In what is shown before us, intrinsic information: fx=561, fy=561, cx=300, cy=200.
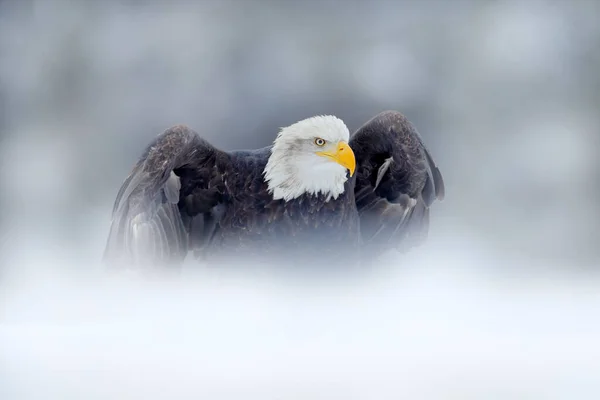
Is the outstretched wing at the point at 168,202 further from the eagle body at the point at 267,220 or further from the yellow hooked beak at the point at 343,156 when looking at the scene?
the yellow hooked beak at the point at 343,156

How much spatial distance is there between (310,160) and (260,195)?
172 mm

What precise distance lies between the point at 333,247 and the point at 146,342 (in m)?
0.69

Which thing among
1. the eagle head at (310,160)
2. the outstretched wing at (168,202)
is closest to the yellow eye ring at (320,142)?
the eagle head at (310,160)

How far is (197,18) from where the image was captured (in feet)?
7.66

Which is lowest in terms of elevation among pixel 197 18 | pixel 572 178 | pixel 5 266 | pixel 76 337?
pixel 5 266

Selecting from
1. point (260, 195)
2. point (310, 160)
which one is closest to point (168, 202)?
point (260, 195)

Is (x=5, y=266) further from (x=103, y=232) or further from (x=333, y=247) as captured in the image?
(x=333, y=247)

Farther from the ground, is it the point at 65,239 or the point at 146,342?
the point at 146,342

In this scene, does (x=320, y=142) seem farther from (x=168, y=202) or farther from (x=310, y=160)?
(x=168, y=202)

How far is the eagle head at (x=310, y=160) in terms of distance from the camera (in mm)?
1481

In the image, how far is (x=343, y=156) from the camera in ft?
4.80

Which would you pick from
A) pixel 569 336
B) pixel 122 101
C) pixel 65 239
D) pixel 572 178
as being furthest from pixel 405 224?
pixel 122 101

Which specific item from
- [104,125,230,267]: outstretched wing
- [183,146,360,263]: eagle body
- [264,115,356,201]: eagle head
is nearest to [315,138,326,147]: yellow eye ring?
[264,115,356,201]: eagle head

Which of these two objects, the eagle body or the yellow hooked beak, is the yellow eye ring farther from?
the eagle body
